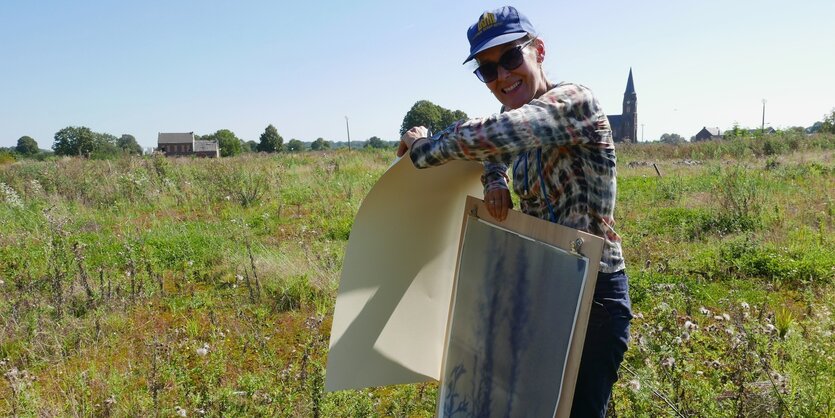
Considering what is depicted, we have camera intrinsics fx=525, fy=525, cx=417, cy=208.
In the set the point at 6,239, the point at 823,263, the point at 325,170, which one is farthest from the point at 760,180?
the point at 6,239

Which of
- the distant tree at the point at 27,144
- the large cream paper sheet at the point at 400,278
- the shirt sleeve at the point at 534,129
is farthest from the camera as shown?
the distant tree at the point at 27,144

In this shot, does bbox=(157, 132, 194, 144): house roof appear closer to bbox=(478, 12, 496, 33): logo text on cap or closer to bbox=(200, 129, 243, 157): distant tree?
bbox=(200, 129, 243, 157): distant tree

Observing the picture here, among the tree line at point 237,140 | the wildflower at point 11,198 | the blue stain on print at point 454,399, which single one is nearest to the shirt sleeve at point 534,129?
the blue stain on print at point 454,399

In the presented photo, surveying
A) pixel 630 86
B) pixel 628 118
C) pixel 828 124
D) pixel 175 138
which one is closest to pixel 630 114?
pixel 628 118

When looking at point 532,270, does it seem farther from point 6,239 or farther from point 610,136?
point 6,239

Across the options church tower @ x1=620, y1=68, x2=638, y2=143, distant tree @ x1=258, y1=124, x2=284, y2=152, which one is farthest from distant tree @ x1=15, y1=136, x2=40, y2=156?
church tower @ x1=620, y1=68, x2=638, y2=143

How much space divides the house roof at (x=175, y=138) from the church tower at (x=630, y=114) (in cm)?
7862

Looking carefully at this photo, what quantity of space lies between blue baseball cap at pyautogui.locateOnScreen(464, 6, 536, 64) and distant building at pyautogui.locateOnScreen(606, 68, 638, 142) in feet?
341

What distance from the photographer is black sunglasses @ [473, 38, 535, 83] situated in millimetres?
1606

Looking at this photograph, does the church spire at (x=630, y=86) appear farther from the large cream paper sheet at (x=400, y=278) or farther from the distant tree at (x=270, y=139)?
the large cream paper sheet at (x=400, y=278)

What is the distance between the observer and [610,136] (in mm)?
1584

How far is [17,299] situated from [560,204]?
4501mm

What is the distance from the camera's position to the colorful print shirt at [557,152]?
4.59 feet

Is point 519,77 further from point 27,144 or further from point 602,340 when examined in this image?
point 27,144
